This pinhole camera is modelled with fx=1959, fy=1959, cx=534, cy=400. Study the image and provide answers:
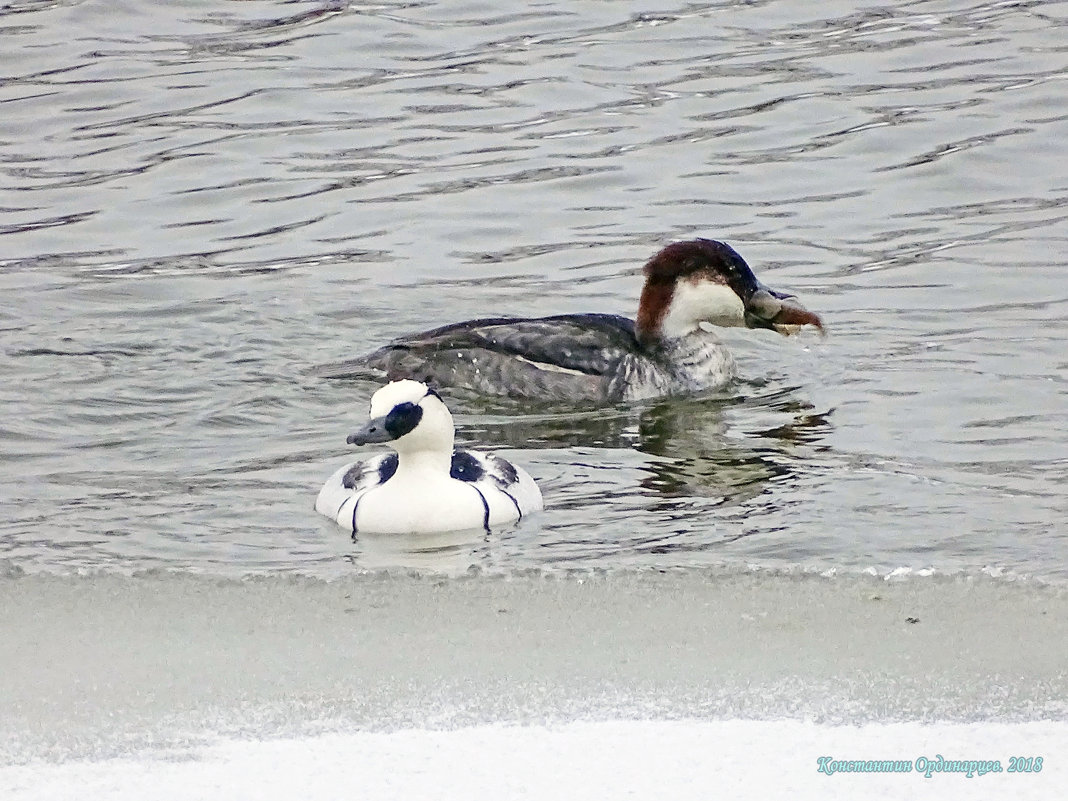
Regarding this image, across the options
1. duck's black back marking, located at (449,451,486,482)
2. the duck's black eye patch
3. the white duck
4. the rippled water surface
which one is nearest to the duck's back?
the rippled water surface

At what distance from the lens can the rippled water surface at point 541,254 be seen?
334 inches

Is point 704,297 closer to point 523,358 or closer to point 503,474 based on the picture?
point 523,358

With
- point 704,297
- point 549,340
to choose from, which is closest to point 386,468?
point 549,340

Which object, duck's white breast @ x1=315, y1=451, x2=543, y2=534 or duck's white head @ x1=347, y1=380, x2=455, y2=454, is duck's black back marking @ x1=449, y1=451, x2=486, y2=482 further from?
duck's white head @ x1=347, y1=380, x2=455, y2=454

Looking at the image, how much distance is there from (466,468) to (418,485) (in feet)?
1.40

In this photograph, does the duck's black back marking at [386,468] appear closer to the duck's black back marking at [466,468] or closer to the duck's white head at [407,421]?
the duck's white head at [407,421]

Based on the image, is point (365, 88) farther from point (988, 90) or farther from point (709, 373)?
point (709, 373)

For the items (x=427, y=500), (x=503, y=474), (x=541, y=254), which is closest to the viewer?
(x=427, y=500)

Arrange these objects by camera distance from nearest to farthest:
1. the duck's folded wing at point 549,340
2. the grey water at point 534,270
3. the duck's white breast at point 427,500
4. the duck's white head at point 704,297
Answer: the grey water at point 534,270, the duck's white breast at point 427,500, the duck's folded wing at point 549,340, the duck's white head at point 704,297

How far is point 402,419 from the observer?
8.35 metres

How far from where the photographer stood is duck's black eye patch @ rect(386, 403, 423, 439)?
834 cm

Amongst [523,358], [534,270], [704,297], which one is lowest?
[523,358]

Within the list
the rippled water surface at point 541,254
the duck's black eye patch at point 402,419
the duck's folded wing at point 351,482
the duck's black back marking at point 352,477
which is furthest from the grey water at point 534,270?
the duck's black eye patch at point 402,419

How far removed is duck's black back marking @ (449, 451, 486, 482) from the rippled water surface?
37cm
